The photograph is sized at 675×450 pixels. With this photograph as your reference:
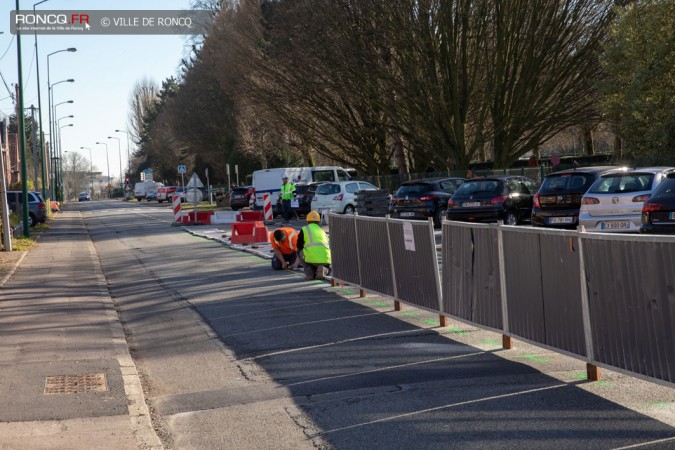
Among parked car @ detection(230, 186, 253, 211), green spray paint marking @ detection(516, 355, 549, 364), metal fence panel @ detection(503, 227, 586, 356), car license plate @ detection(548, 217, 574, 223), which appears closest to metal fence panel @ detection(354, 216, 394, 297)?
green spray paint marking @ detection(516, 355, 549, 364)

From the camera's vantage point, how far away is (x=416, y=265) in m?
11.2

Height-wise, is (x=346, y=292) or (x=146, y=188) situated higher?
(x=146, y=188)

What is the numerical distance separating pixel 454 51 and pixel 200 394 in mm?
32410

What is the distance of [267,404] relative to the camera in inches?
300

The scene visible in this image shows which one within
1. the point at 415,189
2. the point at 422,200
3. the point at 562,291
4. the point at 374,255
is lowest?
the point at 562,291

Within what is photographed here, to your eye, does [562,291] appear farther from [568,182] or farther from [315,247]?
[568,182]

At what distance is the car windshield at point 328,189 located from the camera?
35.4 metres

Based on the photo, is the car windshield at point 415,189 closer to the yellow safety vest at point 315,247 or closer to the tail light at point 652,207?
the yellow safety vest at point 315,247

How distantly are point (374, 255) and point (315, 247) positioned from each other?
10.4ft

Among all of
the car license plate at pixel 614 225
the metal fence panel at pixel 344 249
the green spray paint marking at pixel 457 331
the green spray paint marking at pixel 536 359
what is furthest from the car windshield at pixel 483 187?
the green spray paint marking at pixel 536 359

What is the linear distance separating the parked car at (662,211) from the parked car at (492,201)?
33.3 feet

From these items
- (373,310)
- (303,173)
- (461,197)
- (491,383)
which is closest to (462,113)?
(303,173)

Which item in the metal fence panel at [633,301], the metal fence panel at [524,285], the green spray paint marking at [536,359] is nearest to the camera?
the metal fence panel at [633,301]

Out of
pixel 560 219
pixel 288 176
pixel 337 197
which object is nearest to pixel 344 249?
pixel 560 219
